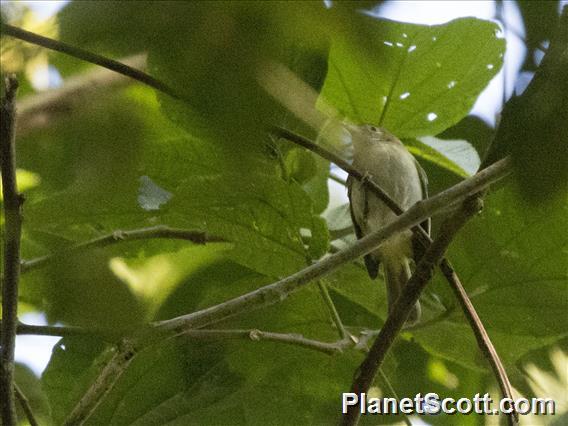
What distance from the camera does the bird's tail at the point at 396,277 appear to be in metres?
1.62

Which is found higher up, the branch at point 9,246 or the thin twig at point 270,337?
the thin twig at point 270,337

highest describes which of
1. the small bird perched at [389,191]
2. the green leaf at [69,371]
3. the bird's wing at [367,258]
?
the small bird perched at [389,191]

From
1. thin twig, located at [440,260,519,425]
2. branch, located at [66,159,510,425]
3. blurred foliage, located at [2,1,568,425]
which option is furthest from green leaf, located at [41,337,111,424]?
thin twig, located at [440,260,519,425]

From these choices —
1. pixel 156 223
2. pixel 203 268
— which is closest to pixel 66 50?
pixel 156 223

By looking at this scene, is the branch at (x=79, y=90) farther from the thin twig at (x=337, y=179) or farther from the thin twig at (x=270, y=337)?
the thin twig at (x=337, y=179)

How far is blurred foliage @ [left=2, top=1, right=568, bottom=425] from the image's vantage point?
0.51 meters

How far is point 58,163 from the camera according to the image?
634 millimetres

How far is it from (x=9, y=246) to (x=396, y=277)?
139 centimetres

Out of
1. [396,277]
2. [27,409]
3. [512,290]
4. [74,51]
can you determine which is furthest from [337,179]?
[74,51]

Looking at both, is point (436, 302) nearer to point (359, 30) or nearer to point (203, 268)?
point (203, 268)

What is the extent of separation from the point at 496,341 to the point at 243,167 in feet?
3.88

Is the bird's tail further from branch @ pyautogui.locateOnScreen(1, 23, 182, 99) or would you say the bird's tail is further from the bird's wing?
branch @ pyautogui.locateOnScreen(1, 23, 182, 99)

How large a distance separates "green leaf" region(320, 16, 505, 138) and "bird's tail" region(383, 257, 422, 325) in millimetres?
347

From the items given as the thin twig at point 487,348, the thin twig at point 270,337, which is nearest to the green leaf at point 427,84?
the thin twig at point 487,348
